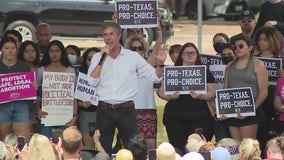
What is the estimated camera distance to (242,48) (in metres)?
9.45

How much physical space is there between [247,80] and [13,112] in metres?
2.73

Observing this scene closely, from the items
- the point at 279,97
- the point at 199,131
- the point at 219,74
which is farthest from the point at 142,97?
the point at 279,97

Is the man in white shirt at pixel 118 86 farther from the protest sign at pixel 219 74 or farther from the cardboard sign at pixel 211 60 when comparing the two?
the cardboard sign at pixel 211 60

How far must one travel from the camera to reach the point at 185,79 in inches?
377

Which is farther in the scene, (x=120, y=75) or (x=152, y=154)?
Answer: (x=120, y=75)

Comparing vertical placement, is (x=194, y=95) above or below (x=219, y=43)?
below

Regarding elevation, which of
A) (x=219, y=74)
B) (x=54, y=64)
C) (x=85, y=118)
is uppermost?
(x=54, y=64)

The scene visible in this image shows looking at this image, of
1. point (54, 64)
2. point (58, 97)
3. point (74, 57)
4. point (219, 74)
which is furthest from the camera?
point (74, 57)

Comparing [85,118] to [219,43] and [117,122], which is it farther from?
[219,43]

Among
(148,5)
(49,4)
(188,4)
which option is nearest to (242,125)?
(148,5)

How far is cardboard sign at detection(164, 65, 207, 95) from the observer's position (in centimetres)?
955

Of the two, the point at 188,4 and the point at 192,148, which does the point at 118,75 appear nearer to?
the point at 192,148

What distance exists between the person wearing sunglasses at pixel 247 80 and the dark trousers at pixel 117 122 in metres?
1.28

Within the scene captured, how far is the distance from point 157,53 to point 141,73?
49cm
